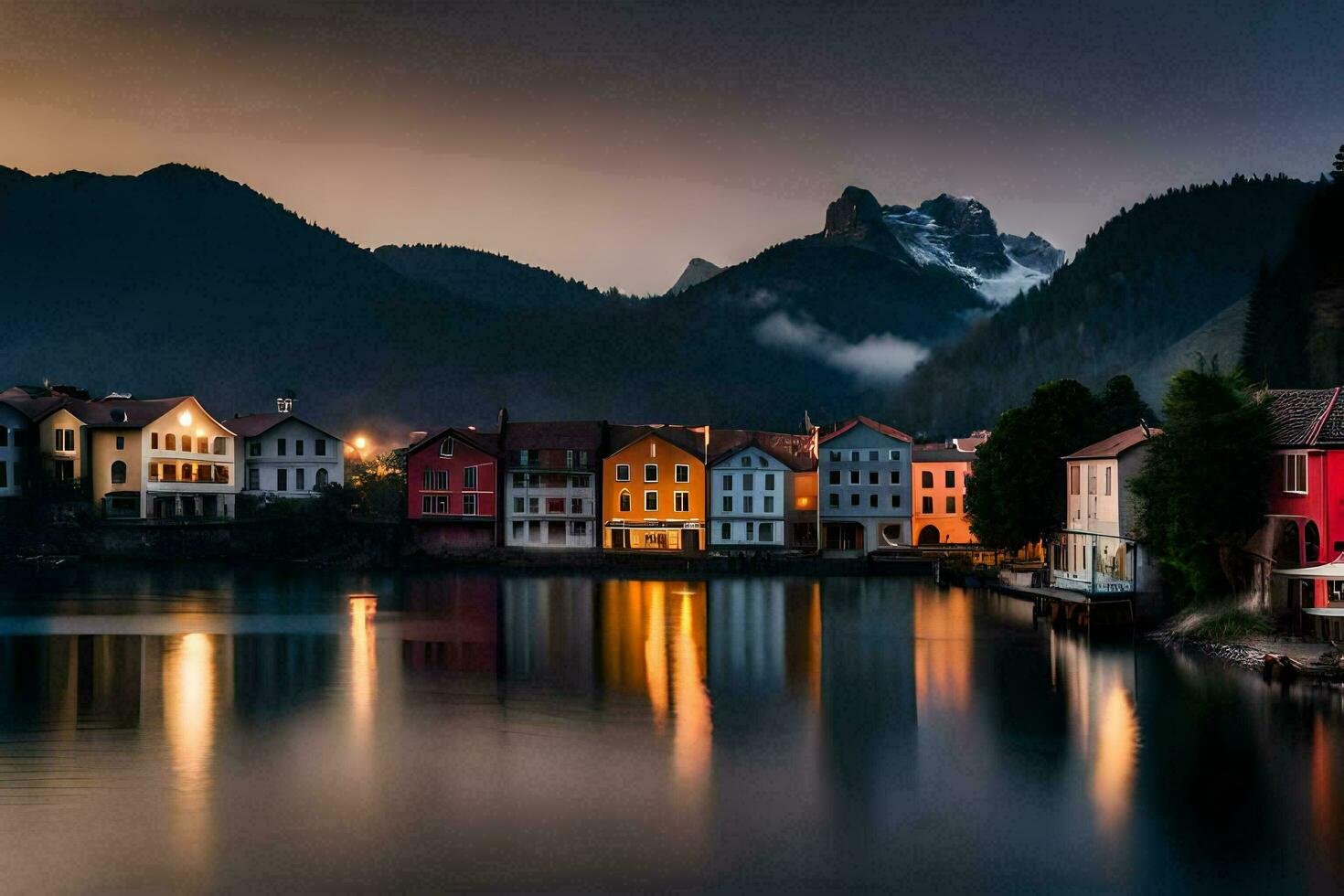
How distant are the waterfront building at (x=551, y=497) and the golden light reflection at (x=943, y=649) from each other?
26.8m

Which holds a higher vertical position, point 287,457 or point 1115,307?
point 1115,307

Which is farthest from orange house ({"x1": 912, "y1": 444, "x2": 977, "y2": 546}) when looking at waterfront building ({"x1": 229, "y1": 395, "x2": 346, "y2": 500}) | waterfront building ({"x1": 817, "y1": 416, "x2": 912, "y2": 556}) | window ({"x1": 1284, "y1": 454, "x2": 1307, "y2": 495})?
window ({"x1": 1284, "y1": 454, "x2": 1307, "y2": 495})

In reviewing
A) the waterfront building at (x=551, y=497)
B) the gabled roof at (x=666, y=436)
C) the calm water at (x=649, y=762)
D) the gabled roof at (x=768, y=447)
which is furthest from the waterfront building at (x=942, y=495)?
the calm water at (x=649, y=762)

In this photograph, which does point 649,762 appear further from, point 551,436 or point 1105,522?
point 551,436

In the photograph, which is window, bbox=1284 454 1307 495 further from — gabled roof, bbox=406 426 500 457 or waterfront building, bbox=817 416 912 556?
gabled roof, bbox=406 426 500 457

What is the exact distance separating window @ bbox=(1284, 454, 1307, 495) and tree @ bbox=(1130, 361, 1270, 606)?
821 mm

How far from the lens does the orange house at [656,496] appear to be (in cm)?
8469

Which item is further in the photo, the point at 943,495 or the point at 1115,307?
the point at 1115,307

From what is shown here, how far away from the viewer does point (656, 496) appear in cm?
8475

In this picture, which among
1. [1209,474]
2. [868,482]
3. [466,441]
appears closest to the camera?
[1209,474]

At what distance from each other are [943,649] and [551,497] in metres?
43.8

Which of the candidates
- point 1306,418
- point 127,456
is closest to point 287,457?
point 127,456

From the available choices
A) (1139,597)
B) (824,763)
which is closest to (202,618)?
(824,763)

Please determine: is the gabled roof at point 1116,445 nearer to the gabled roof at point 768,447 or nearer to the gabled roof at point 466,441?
the gabled roof at point 768,447
